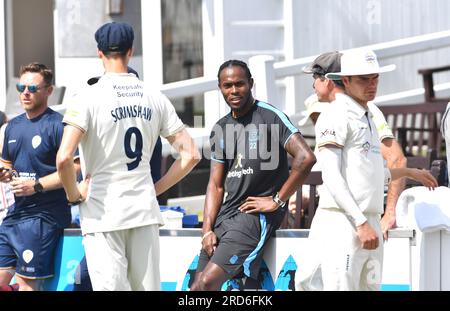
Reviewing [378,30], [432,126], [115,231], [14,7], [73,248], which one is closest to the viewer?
[115,231]

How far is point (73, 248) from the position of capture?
305 inches

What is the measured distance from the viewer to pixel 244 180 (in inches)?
281

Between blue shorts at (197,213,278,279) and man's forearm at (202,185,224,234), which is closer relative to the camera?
blue shorts at (197,213,278,279)

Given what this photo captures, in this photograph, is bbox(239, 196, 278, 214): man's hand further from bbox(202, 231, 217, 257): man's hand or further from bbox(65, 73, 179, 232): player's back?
bbox(65, 73, 179, 232): player's back

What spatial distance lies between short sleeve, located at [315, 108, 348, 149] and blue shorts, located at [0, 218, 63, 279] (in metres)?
2.13

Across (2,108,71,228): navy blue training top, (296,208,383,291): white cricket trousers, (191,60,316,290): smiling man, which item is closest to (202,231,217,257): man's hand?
(191,60,316,290): smiling man

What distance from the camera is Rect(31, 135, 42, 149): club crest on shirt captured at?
7711 mm

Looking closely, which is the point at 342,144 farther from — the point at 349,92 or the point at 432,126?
the point at 432,126

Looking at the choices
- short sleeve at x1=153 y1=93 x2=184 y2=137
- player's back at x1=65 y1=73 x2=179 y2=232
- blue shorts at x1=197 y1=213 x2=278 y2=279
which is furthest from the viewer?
blue shorts at x1=197 y1=213 x2=278 y2=279

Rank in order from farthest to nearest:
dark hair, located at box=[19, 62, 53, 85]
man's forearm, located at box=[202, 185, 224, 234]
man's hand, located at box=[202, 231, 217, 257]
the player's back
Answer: dark hair, located at box=[19, 62, 53, 85] → man's forearm, located at box=[202, 185, 224, 234] → man's hand, located at box=[202, 231, 217, 257] → the player's back

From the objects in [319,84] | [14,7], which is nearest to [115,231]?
[319,84]

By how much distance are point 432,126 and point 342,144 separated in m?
5.15

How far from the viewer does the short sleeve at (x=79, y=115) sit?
6445mm

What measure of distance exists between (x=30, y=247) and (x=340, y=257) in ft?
7.37
